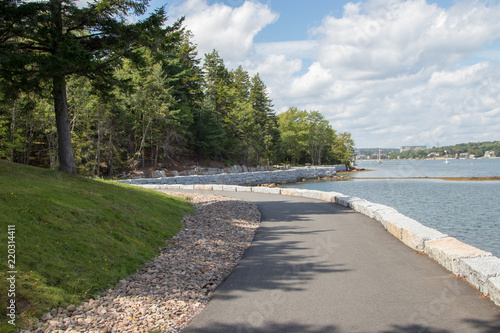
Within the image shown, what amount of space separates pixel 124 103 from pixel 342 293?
106ft

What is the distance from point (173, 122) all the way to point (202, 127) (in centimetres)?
967

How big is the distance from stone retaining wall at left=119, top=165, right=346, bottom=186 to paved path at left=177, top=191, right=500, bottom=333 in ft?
66.5

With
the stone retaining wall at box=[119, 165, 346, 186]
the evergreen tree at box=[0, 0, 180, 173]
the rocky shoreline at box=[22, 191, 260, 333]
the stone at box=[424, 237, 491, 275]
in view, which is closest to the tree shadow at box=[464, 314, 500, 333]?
the stone at box=[424, 237, 491, 275]

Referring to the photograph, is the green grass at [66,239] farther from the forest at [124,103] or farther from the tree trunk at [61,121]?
the forest at [124,103]

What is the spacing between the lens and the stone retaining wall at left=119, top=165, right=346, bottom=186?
29.9 meters

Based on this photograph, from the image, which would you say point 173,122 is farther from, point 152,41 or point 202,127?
point 152,41

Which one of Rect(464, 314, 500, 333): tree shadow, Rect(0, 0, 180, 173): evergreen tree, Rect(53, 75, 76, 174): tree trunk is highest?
Rect(0, 0, 180, 173): evergreen tree

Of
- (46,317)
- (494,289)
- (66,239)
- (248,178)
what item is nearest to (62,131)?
(66,239)

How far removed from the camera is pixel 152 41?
1223 centimetres

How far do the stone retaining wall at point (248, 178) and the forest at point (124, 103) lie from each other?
5243 mm

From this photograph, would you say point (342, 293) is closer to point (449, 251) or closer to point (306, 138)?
point (449, 251)

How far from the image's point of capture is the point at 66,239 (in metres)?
6.23

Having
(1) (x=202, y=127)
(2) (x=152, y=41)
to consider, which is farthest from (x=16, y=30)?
(1) (x=202, y=127)

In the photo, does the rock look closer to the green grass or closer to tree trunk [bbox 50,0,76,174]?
the green grass
